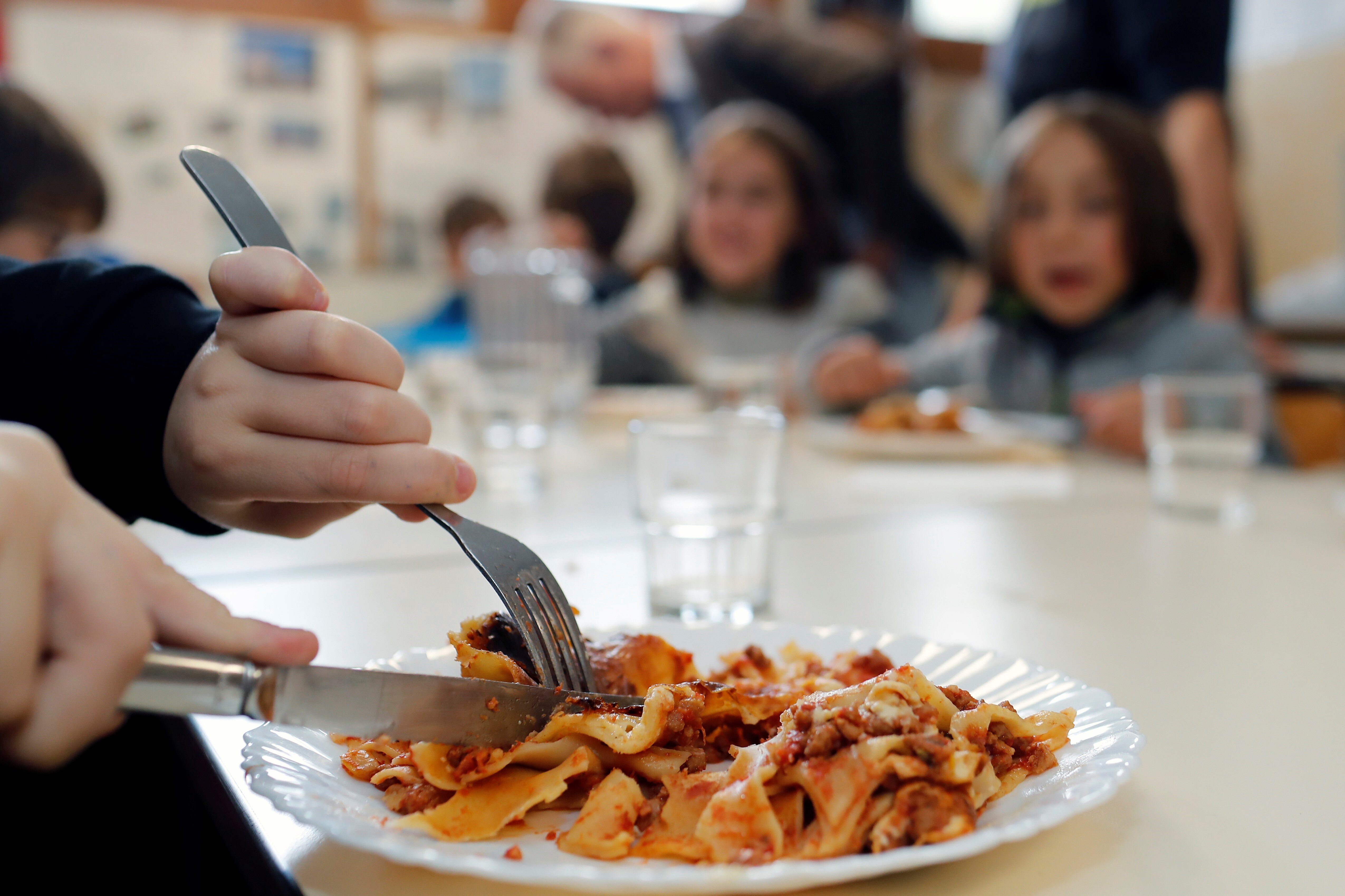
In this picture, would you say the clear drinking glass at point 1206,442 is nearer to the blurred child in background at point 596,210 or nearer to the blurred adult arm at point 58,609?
the blurred adult arm at point 58,609

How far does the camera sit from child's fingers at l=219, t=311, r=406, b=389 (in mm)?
518

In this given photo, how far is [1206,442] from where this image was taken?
115 centimetres

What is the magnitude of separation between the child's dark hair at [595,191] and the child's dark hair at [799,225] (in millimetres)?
954

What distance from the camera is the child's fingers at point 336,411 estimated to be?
0.52 m

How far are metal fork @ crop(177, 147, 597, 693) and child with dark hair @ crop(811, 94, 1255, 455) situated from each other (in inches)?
64.7

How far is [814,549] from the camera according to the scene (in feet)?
3.25

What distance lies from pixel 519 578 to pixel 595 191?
11.8 ft

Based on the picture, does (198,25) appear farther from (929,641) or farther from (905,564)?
(929,641)

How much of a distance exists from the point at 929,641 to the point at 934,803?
22 centimetres

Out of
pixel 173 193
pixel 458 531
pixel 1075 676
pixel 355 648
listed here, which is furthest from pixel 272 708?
pixel 173 193

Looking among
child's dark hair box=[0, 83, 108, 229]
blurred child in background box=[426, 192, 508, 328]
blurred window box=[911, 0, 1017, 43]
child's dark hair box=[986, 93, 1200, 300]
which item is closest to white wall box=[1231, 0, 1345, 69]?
blurred window box=[911, 0, 1017, 43]

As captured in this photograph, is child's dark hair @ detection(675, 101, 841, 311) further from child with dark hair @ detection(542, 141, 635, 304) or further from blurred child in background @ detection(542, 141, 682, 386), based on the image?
child with dark hair @ detection(542, 141, 635, 304)

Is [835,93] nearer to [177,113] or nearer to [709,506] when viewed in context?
[177,113]

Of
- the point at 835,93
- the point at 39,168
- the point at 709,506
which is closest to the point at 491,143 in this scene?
the point at 835,93
